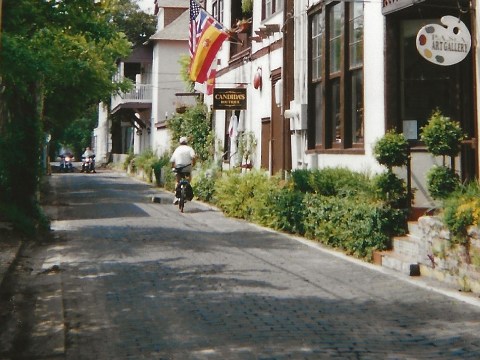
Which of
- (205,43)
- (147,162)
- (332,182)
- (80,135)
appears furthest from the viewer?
(80,135)

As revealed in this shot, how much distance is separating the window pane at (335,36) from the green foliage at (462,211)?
220 inches

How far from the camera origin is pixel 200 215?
1773 cm

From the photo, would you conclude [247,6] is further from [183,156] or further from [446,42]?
[446,42]

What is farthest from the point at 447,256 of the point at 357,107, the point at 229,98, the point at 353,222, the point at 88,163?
the point at 88,163

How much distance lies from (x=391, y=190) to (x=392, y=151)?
1.99ft

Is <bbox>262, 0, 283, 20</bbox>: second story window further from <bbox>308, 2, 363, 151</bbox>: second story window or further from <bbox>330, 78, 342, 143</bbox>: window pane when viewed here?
<bbox>330, 78, 342, 143</bbox>: window pane

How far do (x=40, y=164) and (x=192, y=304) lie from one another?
8299mm

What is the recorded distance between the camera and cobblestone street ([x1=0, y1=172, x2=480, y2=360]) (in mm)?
6039

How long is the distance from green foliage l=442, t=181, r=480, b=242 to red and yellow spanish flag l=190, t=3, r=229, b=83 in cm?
1292

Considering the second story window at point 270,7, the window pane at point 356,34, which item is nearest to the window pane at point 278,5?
the second story window at point 270,7

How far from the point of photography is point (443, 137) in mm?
9523

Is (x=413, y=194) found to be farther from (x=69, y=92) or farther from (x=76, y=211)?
(x=69, y=92)

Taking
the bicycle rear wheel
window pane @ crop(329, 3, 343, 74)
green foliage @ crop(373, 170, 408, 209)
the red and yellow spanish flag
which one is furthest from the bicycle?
green foliage @ crop(373, 170, 408, 209)

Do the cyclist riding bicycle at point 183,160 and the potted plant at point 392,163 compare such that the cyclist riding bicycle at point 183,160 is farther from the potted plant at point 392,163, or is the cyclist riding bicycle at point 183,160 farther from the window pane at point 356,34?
the potted plant at point 392,163
